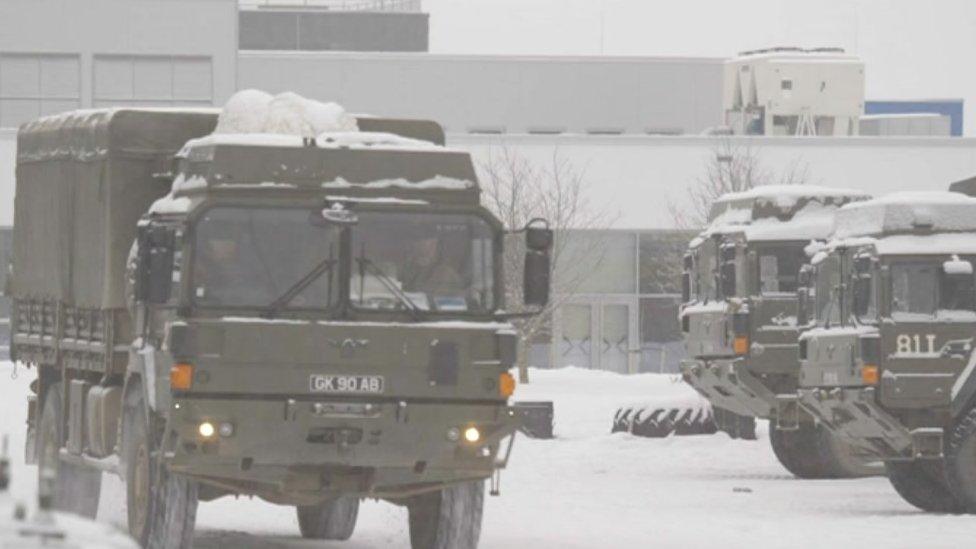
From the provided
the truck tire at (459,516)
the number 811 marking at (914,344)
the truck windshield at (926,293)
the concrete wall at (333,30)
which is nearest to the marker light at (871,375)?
the number 811 marking at (914,344)

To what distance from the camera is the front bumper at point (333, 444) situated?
16.4m

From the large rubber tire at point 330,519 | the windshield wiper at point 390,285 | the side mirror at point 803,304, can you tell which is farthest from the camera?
the side mirror at point 803,304

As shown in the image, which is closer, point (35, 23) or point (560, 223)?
point (560, 223)

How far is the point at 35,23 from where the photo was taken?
68.8 m

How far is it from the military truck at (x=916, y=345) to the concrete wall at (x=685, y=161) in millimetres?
37463

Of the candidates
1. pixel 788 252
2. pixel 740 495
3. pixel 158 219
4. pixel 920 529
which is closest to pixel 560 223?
pixel 788 252

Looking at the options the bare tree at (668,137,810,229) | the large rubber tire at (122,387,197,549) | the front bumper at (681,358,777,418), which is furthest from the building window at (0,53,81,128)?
the large rubber tire at (122,387,197,549)

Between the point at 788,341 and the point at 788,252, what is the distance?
1.15 metres

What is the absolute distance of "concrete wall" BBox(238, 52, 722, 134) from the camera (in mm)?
74812

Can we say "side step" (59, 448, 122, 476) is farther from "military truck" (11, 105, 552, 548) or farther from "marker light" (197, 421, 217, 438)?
"marker light" (197, 421, 217, 438)

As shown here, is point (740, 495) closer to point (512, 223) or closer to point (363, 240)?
point (363, 240)

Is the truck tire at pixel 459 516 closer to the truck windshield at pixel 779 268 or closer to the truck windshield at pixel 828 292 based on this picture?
the truck windshield at pixel 828 292

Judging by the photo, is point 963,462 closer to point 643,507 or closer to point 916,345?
point 916,345

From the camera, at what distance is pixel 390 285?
55.0 feet
